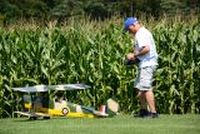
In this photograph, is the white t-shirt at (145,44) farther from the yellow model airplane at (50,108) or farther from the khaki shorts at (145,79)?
the yellow model airplane at (50,108)

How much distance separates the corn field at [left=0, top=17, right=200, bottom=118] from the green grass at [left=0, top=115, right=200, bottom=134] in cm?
329

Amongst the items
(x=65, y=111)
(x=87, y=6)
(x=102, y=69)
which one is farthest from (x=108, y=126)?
(x=87, y=6)

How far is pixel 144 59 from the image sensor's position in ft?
41.6

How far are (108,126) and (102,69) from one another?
198 inches

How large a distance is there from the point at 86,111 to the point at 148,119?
1381mm

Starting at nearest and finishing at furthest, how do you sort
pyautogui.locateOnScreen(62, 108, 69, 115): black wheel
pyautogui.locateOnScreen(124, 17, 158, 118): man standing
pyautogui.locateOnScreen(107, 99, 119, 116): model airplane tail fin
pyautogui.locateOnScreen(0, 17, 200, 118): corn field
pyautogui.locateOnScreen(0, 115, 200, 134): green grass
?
pyautogui.locateOnScreen(0, 115, 200, 134): green grass < pyautogui.locateOnScreen(124, 17, 158, 118): man standing < pyautogui.locateOnScreen(62, 108, 69, 115): black wheel < pyautogui.locateOnScreen(107, 99, 119, 116): model airplane tail fin < pyautogui.locateOnScreen(0, 17, 200, 118): corn field

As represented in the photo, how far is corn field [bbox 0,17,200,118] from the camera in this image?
52.4ft

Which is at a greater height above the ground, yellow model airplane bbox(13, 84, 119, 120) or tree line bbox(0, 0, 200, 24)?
yellow model airplane bbox(13, 84, 119, 120)

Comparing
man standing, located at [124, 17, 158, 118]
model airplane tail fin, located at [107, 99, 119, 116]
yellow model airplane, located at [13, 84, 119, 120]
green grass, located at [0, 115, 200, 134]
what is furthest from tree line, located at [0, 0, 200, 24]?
green grass, located at [0, 115, 200, 134]

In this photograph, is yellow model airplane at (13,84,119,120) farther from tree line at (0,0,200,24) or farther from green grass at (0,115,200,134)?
tree line at (0,0,200,24)

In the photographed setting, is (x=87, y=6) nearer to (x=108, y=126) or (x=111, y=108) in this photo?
(x=111, y=108)

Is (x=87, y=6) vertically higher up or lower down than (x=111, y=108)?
lower down

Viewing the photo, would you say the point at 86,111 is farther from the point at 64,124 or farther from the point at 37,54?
the point at 37,54

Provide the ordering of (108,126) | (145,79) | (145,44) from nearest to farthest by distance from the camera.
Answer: (108,126)
(145,44)
(145,79)
